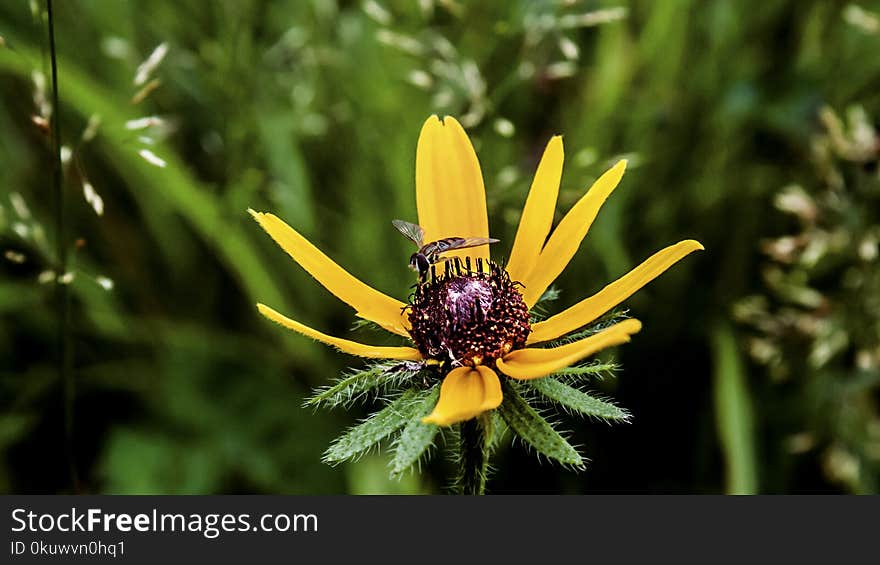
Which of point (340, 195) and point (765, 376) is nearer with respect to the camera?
point (765, 376)

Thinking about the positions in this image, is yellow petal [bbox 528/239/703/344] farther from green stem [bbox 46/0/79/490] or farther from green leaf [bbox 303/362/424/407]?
green stem [bbox 46/0/79/490]

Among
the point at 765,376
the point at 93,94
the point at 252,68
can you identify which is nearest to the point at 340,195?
the point at 252,68

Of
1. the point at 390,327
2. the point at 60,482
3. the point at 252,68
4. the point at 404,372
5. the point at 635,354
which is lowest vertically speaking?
the point at 404,372

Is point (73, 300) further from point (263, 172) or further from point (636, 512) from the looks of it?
point (636, 512)

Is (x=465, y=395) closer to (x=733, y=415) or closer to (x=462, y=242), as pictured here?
(x=462, y=242)

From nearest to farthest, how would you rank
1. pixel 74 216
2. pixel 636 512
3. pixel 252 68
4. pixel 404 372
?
pixel 404 372
pixel 636 512
pixel 252 68
pixel 74 216

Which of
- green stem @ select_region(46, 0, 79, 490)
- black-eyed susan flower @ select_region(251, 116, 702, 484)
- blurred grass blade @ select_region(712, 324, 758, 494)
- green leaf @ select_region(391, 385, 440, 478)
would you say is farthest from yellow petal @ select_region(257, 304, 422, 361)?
blurred grass blade @ select_region(712, 324, 758, 494)
